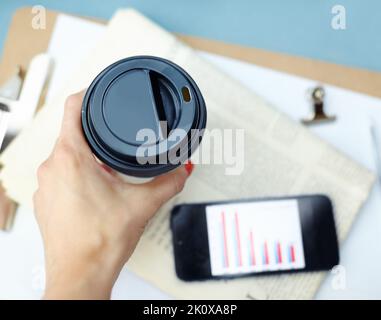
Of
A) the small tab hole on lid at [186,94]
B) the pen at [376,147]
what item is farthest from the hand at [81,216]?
the pen at [376,147]

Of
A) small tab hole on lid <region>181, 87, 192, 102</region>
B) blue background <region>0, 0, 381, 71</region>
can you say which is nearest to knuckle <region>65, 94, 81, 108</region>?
small tab hole on lid <region>181, 87, 192, 102</region>

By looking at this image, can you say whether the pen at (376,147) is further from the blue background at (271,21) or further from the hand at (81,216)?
the hand at (81,216)

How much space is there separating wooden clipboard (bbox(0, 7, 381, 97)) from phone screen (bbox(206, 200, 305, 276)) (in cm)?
19

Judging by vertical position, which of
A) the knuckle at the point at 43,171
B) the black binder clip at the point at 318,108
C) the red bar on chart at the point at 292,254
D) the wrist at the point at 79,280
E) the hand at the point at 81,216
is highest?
the black binder clip at the point at 318,108

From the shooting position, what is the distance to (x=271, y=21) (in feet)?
2.19

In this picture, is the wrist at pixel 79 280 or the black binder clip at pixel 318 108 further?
the black binder clip at pixel 318 108

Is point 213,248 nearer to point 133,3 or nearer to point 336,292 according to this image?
point 336,292

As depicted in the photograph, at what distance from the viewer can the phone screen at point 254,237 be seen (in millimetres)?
607

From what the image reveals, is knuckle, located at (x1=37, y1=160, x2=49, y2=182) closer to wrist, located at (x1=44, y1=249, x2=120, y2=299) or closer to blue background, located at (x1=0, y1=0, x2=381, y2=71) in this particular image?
wrist, located at (x1=44, y1=249, x2=120, y2=299)

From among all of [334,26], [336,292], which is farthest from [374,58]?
[336,292]

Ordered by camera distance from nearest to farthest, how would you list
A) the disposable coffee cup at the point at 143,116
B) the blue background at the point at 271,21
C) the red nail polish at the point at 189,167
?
the disposable coffee cup at the point at 143,116, the red nail polish at the point at 189,167, the blue background at the point at 271,21

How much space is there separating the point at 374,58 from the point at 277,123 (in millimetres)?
176

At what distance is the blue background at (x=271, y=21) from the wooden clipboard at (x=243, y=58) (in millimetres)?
13

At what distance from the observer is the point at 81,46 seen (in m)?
0.65
